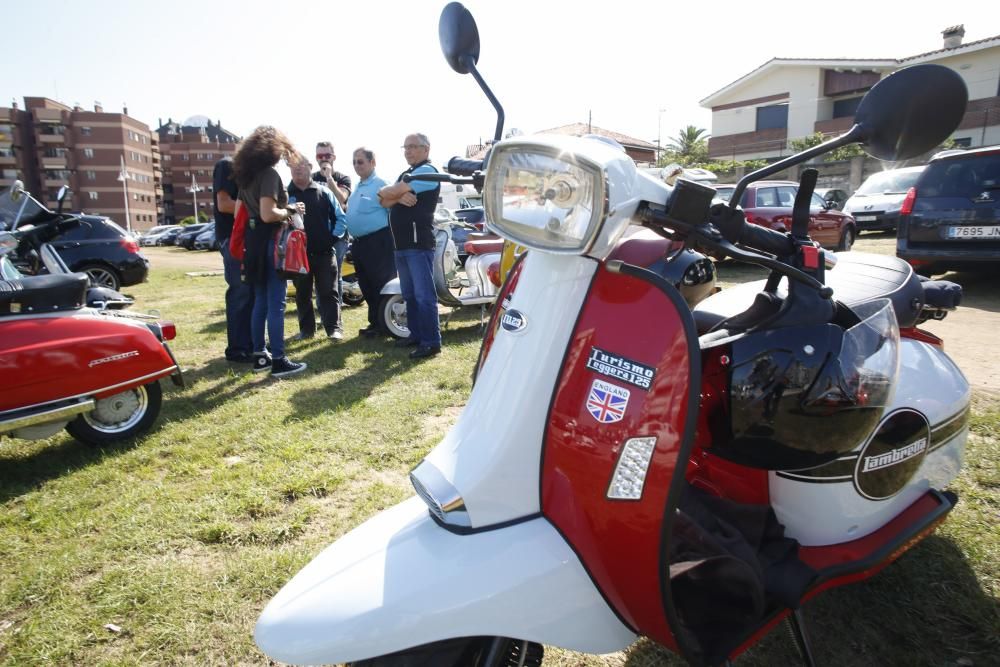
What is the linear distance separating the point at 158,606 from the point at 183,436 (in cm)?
176

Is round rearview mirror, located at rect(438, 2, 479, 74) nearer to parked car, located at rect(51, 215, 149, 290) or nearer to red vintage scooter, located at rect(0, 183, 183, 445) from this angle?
red vintage scooter, located at rect(0, 183, 183, 445)

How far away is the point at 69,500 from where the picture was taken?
2.83 meters

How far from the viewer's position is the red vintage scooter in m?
3.03

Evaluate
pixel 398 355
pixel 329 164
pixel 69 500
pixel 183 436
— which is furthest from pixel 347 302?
pixel 69 500

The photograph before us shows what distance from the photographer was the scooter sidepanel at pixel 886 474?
1.66 m

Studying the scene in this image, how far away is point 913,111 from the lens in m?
1.20

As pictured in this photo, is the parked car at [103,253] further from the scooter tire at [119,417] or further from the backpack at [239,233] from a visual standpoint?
the scooter tire at [119,417]

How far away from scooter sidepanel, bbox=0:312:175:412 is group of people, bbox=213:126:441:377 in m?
1.21

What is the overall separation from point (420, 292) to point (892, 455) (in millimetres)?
4034

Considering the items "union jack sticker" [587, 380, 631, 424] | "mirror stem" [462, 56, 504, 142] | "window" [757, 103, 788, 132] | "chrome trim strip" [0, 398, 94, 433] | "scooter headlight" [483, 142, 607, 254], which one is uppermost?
"window" [757, 103, 788, 132]

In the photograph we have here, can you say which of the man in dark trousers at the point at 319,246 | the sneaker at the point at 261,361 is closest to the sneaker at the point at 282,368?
the sneaker at the point at 261,361

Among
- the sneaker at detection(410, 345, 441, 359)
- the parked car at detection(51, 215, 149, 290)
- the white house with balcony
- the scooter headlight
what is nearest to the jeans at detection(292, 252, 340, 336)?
the sneaker at detection(410, 345, 441, 359)

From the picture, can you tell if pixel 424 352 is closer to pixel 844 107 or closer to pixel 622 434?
pixel 622 434

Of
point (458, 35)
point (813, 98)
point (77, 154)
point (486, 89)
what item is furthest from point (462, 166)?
point (77, 154)
